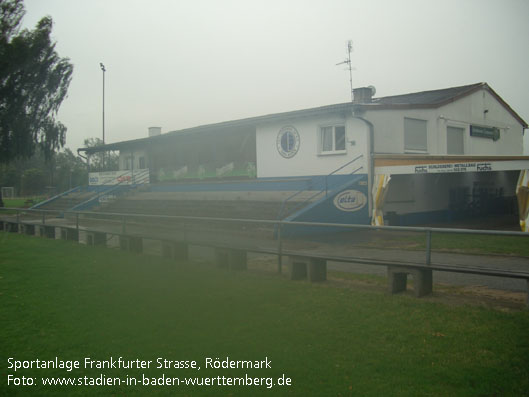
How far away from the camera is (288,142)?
21156 mm

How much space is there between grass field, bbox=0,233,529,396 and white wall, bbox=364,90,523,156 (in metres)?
11.7

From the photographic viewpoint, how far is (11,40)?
92.9 feet

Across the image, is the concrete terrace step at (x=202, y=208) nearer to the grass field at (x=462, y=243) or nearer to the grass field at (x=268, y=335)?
the grass field at (x=268, y=335)

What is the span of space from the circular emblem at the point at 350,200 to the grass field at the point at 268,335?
8.70 metres

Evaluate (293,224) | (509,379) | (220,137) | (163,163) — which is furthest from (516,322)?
(163,163)

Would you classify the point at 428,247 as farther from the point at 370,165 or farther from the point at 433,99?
the point at 433,99

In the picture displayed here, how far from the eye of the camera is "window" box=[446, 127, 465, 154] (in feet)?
71.4

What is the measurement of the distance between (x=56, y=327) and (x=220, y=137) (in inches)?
814

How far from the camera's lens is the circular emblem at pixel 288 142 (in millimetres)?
20750

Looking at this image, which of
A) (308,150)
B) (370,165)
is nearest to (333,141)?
(308,150)

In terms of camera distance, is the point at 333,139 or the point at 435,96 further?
the point at 435,96

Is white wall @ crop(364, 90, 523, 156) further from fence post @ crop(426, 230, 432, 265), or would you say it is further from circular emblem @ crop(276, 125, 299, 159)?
fence post @ crop(426, 230, 432, 265)

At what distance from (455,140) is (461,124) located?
100 cm

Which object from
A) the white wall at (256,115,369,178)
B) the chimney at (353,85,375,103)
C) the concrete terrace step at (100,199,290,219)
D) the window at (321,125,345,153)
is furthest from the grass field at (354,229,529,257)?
the chimney at (353,85,375,103)
